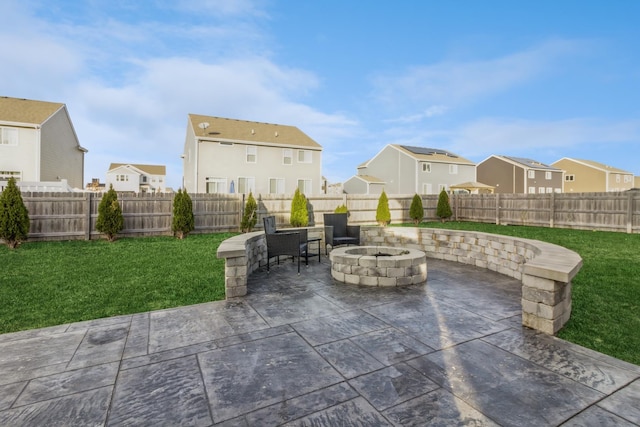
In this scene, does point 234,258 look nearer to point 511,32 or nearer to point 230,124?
point 511,32

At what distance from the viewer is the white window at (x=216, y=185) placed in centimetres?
2114

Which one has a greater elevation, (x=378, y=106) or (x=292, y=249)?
(x=378, y=106)

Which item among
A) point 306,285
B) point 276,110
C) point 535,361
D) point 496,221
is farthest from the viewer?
point 276,110

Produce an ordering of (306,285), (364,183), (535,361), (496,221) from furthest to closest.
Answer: (364,183) → (496,221) → (306,285) → (535,361)

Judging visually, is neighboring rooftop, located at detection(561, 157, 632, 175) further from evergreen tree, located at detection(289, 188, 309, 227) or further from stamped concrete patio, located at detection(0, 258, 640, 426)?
stamped concrete patio, located at detection(0, 258, 640, 426)

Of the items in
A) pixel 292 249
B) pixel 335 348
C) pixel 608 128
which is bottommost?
pixel 335 348

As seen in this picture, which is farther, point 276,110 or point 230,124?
point 276,110

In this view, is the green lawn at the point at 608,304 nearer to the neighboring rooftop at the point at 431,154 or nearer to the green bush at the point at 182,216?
the green bush at the point at 182,216

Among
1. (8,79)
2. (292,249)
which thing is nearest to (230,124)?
(8,79)

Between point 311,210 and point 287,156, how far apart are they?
875cm

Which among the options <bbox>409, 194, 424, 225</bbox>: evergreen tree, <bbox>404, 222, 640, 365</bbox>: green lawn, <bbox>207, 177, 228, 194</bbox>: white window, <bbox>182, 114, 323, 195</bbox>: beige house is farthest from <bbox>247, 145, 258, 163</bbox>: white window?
<bbox>404, 222, 640, 365</bbox>: green lawn

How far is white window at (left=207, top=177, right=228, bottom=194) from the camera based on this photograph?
21141 mm

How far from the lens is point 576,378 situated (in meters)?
2.63

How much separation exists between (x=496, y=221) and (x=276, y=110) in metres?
18.3
